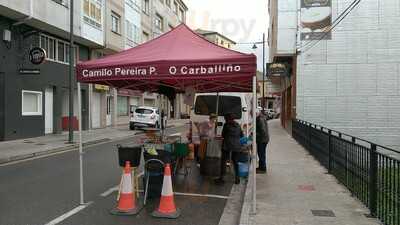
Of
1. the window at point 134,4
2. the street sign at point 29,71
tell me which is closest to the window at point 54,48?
the street sign at point 29,71

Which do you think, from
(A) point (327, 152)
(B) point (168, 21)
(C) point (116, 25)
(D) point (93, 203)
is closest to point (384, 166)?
(D) point (93, 203)

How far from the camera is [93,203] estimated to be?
8367mm

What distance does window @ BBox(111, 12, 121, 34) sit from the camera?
34278 millimetres

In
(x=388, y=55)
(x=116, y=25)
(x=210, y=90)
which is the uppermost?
(x=116, y=25)

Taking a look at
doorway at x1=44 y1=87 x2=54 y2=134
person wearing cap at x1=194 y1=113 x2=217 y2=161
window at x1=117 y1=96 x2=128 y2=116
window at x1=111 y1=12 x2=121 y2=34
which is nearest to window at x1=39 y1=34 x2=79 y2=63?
doorway at x1=44 y1=87 x2=54 y2=134

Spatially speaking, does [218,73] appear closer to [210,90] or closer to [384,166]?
[384,166]

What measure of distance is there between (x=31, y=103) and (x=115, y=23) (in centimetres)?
1315

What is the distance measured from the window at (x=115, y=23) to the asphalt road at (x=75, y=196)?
22.0 meters

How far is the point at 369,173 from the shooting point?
24.8 feet

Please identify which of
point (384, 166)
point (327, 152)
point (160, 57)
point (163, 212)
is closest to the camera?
point (384, 166)

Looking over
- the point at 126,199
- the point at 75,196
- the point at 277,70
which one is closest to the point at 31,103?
the point at 277,70

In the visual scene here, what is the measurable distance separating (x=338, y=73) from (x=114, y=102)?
60.4 feet

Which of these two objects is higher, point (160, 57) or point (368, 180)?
point (160, 57)

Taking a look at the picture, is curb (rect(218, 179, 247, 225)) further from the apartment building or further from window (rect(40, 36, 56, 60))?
the apartment building
